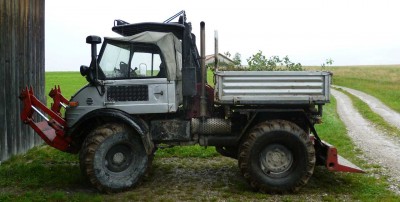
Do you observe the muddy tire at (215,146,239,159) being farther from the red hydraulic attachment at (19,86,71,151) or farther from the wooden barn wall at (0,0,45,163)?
the wooden barn wall at (0,0,45,163)

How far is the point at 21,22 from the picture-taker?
1106 cm

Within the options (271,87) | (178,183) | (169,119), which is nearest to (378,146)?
(271,87)

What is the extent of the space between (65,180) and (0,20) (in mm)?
4309

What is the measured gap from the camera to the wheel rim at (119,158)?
24.5 feet

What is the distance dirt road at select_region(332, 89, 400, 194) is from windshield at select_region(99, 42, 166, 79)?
4.92 m

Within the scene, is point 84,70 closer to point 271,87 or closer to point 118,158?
point 118,158

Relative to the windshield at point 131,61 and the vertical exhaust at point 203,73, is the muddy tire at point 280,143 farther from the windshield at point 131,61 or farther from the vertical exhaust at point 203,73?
the windshield at point 131,61

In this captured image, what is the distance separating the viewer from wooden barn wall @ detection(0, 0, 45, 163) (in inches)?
394

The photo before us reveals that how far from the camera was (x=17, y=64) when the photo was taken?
1077 cm

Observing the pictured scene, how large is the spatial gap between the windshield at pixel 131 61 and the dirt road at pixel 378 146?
4.92 metres

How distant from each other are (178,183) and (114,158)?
4.67 ft

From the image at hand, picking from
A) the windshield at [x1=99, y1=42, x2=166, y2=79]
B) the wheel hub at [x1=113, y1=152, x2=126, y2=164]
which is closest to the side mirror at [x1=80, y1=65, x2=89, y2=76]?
the windshield at [x1=99, y1=42, x2=166, y2=79]

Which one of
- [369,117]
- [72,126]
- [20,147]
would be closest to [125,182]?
[72,126]

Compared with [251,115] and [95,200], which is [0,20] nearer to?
[95,200]
